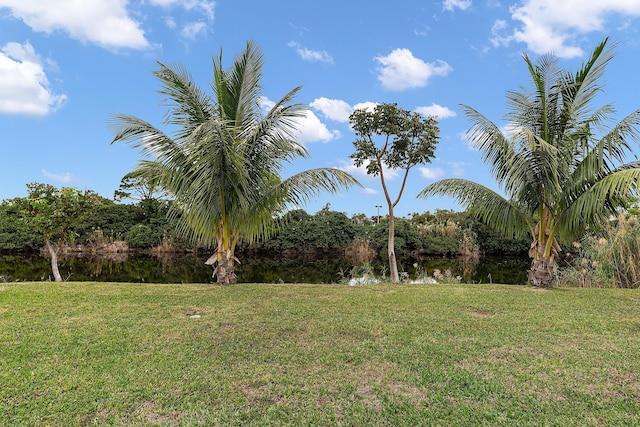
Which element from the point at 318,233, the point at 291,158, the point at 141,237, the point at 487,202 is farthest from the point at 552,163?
the point at 141,237

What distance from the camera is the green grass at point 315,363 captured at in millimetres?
2467

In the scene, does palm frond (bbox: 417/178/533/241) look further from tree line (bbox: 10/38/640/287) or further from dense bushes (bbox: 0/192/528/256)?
dense bushes (bbox: 0/192/528/256)

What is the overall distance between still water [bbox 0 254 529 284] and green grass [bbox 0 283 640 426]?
5613 millimetres

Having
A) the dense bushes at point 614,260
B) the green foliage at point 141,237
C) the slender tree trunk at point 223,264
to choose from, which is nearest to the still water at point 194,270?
the green foliage at point 141,237

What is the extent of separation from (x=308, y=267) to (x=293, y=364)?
43.2 feet

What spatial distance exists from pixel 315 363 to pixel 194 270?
482 inches

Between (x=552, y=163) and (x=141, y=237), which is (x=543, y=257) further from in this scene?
(x=141, y=237)

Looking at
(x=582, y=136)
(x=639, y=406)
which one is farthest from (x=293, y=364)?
(x=582, y=136)

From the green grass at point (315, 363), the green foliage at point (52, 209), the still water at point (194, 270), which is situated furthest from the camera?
the still water at point (194, 270)

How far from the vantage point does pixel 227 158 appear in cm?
670

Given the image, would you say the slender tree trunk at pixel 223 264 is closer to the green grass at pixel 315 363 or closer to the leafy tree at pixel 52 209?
the green grass at pixel 315 363

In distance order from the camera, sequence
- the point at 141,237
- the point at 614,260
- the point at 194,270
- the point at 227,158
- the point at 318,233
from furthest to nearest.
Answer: the point at 318,233 < the point at 141,237 < the point at 194,270 < the point at 614,260 < the point at 227,158

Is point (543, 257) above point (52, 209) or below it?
below

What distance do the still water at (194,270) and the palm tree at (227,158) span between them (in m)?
3.40
